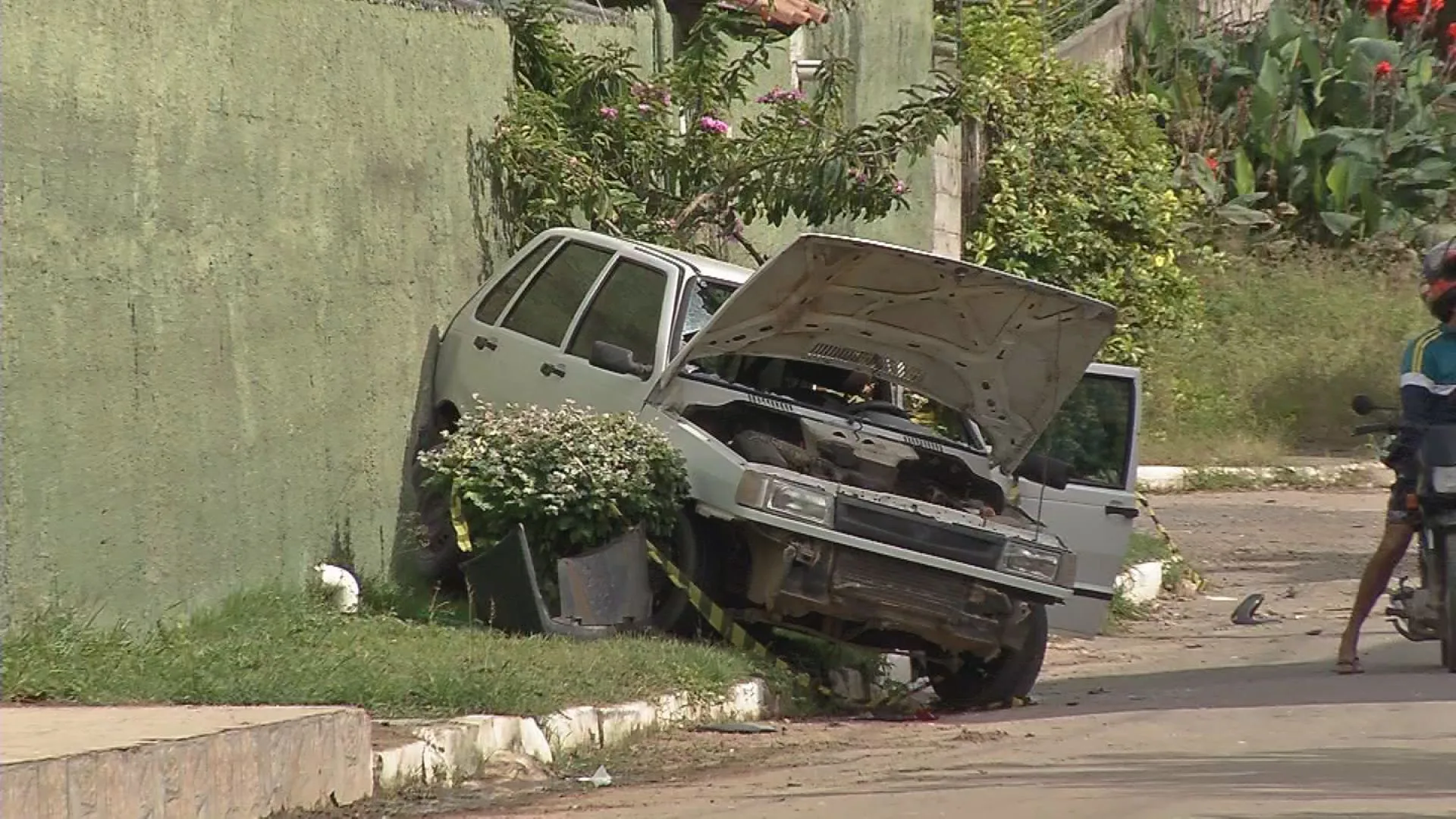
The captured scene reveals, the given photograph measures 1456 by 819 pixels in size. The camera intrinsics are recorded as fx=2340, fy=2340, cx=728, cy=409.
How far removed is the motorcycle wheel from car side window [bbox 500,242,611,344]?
436 centimetres

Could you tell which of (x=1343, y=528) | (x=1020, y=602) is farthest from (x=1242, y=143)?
(x=1020, y=602)

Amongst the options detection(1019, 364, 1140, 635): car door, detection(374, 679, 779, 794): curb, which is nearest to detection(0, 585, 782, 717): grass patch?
detection(374, 679, 779, 794): curb

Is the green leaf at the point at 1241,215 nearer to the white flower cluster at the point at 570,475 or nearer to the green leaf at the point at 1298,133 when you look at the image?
the green leaf at the point at 1298,133

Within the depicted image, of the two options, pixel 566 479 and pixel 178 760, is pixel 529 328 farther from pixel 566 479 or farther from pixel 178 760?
pixel 178 760

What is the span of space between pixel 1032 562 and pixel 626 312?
104 inches

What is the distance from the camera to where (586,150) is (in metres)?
13.7

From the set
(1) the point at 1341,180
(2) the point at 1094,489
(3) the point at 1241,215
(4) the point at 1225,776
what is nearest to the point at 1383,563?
(2) the point at 1094,489

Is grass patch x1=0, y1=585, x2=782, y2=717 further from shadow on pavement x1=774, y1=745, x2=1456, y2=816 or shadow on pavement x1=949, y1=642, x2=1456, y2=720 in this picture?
shadow on pavement x1=774, y1=745, x2=1456, y2=816

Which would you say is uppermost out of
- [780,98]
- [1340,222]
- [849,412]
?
[780,98]

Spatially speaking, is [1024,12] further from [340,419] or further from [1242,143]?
[340,419]

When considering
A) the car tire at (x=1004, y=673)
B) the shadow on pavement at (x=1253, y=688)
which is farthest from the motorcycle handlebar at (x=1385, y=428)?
the car tire at (x=1004, y=673)

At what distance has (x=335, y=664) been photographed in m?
8.60

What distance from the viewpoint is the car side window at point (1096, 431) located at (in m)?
12.1

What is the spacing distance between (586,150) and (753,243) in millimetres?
3625
